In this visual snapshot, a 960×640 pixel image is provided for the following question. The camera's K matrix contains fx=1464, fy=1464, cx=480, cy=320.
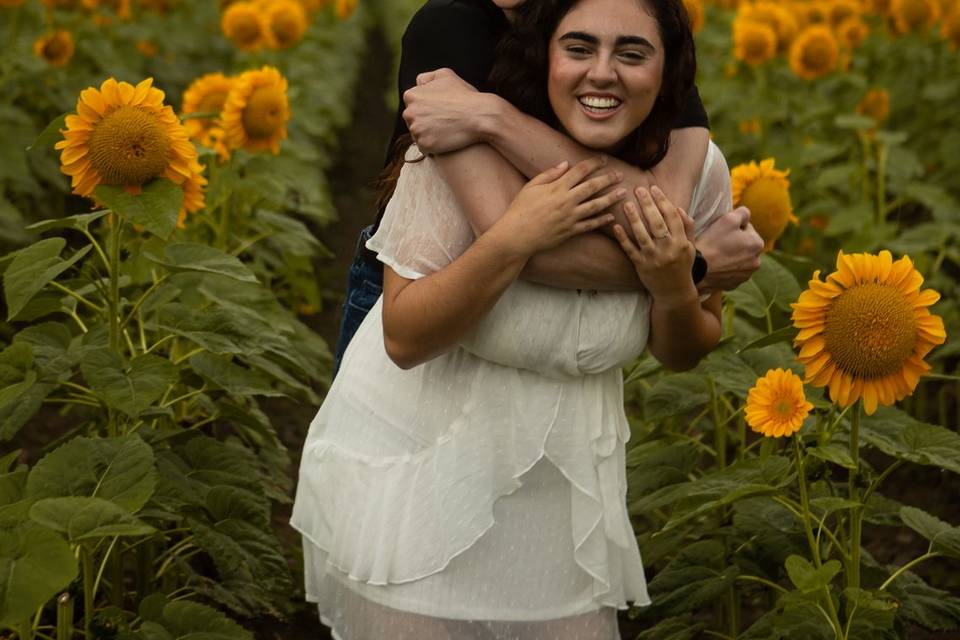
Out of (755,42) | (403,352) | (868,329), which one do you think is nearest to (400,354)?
(403,352)

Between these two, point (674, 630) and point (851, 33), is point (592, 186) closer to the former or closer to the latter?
point (674, 630)

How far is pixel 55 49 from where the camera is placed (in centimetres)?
542

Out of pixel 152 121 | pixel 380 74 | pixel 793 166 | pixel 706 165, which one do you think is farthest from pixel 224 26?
pixel 380 74

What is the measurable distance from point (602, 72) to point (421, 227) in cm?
34

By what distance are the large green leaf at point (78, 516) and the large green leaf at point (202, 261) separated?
615 millimetres

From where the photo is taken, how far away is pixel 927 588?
2.79m

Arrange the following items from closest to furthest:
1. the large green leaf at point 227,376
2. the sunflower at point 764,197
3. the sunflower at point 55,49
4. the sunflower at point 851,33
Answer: the large green leaf at point 227,376, the sunflower at point 764,197, the sunflower at point 55,49, the sunflower at point 851,33

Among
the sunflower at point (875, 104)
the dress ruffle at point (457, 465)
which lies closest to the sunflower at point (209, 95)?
the dress ruffle at point (457, 465)

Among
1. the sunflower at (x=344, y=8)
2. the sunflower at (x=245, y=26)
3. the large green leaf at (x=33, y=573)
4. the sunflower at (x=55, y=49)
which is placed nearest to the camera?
the large green leaf at (x=33, y=573)

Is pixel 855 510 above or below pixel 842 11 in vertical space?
below

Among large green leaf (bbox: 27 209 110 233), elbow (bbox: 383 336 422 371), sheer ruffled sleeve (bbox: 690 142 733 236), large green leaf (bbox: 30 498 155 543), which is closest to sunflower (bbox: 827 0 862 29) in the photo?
sheer ruffled sleeve (bbox: 690 142 733 236)

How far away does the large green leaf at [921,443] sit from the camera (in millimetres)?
2461

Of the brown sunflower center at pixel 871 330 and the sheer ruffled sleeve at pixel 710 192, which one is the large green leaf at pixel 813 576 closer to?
the brown sunflower center at pixel 871 330

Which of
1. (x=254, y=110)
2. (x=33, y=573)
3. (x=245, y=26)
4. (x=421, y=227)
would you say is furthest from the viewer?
(x=245, y=26)
